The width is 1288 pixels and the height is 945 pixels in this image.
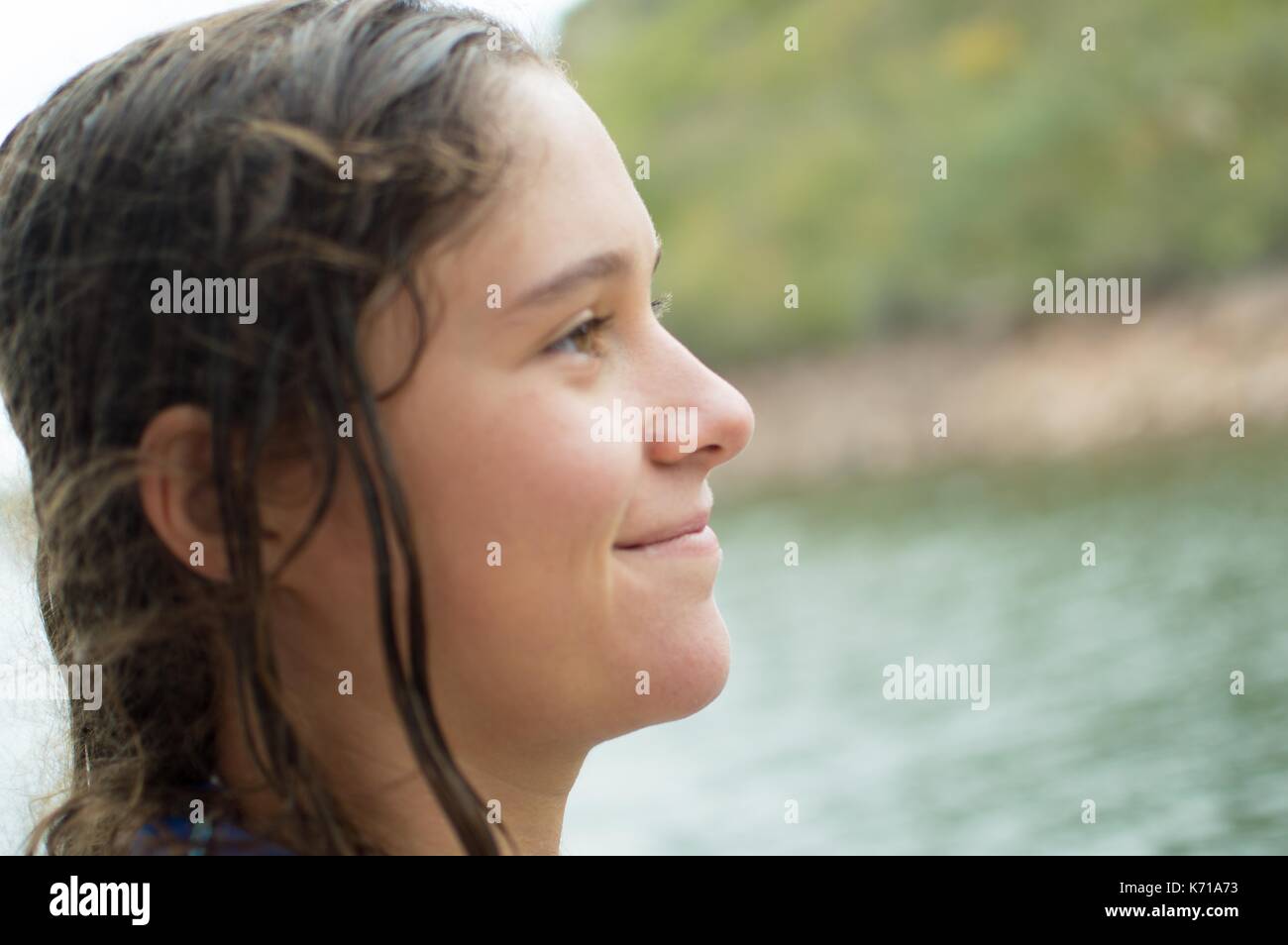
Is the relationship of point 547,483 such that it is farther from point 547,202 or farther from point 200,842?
point 200,842

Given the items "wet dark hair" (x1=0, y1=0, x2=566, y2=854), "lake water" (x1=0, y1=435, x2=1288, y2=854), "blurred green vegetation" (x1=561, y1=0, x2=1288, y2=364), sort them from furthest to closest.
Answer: "blurred green vegetation" (x1=561, y1=0, x2=1288, y2=364) → "lake water" (x1=0, y1=435, x2=1288, y2=854) → "wet dark hair" (x1=0, y1=0, x2=566, y2=854)

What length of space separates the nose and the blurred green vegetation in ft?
37.0

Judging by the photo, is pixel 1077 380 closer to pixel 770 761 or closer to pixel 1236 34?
pixel 1236 34

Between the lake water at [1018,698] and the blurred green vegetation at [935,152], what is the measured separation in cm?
321

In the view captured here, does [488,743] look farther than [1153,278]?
No

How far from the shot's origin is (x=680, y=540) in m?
0.84

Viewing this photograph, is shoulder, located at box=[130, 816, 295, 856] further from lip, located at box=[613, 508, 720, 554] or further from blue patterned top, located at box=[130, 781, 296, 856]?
lip, located at box=[613, 508, 720, 554]

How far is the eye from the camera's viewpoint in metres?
0.81

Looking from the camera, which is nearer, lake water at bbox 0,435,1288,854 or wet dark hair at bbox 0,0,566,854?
wet dark hair at bbox 0,0,566,854

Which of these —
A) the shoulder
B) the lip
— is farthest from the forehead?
the shoulder

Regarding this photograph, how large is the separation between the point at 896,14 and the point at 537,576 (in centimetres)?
1652

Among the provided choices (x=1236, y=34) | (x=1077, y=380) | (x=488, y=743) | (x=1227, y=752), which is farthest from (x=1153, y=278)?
(x=488, y=743)

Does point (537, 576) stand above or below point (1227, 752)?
above

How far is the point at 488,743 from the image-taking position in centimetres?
84
